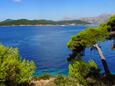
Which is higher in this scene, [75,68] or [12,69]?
[12,69]

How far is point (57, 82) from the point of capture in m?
20.1

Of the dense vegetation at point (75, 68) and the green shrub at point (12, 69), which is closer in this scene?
the green shrub at point (12, 69)

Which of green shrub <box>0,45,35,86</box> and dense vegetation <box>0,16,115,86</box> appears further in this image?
dense vegetation <box>0,16,115,86</box>

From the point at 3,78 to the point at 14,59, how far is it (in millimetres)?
1755

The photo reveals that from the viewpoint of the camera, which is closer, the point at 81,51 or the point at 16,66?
the point at 16,66

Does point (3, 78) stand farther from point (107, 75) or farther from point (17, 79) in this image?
point (107, 75)

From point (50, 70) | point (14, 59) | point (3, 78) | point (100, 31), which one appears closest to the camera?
point (3, 78)

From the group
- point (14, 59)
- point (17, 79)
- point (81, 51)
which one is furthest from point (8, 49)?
point (81, 51)

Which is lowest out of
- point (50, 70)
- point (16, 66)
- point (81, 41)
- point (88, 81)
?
point (50, 70)

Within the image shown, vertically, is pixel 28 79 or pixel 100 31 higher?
pixel 100 31

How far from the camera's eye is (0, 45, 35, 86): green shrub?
59.3ft

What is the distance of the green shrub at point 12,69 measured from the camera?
18062 millimetres

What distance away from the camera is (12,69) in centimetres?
1853

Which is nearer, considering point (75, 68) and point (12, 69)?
point (12, 69)
